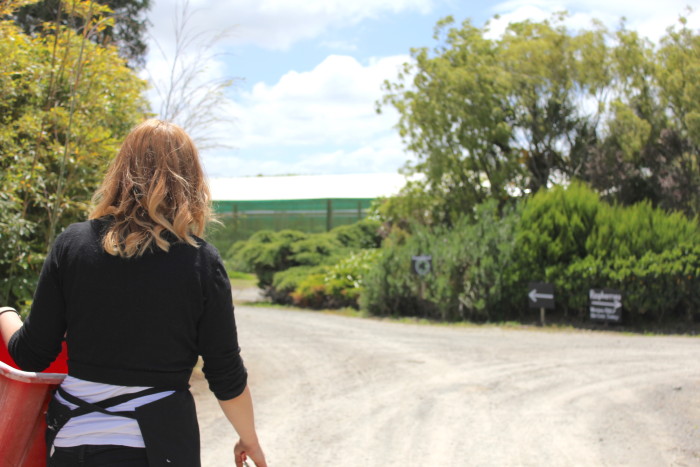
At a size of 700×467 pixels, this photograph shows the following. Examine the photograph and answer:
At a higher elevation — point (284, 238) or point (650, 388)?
point (284, 238)

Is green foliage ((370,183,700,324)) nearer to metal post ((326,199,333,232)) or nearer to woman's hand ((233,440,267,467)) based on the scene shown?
woman's hand ((233,440,267,467))

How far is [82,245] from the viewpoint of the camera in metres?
2.29

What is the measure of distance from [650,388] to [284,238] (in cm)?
1830

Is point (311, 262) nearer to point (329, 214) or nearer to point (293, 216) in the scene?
point (329, 214)

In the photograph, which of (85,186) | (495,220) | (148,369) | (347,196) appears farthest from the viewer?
(347,196)

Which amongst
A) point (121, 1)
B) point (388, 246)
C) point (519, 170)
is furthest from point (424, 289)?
point (121, 1)

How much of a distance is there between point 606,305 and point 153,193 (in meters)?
15.4

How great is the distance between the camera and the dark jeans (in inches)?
85.6

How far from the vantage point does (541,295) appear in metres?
17.0

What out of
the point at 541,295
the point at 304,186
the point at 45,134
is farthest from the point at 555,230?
the point at 304,186

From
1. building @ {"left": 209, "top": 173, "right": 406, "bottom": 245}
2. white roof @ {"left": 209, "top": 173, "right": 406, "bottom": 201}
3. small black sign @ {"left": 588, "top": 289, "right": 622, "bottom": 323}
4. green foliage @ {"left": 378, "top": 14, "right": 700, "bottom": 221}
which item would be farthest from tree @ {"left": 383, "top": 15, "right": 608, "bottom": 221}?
white roof @ {"left": 209, "top": 173, "right": 406, "bottom": 201}

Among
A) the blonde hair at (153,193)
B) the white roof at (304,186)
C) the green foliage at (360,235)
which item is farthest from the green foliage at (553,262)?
the white roof at (304,186)

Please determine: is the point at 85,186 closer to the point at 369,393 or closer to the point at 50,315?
the point at 369,393

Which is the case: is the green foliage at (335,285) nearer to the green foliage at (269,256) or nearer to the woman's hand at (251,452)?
the green foliage at (269,256)
